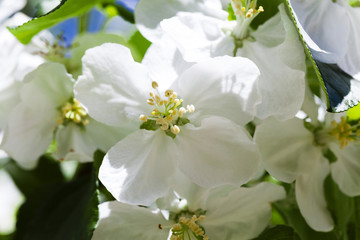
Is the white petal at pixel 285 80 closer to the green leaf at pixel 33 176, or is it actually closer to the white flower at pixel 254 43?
the white flower at pixel 254 43

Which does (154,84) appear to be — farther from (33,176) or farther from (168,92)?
(33,176)

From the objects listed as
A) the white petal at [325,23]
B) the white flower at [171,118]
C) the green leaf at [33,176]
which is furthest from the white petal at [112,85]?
the green leaf at [33,176]

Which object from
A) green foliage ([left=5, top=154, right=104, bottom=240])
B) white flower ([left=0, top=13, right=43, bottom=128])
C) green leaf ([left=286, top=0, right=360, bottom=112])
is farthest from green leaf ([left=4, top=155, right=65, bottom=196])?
green leaf ([left=286, top=0, right=360, bottom=112])

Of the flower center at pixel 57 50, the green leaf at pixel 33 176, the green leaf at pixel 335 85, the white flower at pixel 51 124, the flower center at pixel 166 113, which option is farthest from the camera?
the green leaf at pixel 33 176

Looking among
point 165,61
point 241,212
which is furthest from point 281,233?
point 165,61

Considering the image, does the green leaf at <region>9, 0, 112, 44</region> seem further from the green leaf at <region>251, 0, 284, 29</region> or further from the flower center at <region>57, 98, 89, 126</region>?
the green leaf at <region>251, 0, 284, 29</region>
